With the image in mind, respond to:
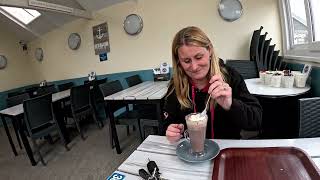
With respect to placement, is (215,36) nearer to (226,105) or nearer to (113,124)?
(113,124)

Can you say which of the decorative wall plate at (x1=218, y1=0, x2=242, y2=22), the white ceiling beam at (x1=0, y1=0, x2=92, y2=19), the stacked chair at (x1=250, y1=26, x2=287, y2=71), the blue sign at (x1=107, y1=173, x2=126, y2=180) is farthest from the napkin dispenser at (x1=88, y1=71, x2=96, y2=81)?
the blue sign at (x1=107, y1=173, x2=126, y2=180)

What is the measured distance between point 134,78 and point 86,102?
2.87ft

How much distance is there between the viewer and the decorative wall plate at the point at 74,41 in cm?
462

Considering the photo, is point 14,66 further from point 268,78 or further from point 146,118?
point 268,78

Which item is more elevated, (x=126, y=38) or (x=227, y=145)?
(x=126, y=38)

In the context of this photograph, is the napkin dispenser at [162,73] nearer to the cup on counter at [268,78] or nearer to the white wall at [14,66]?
the cup on counter at [268,78]

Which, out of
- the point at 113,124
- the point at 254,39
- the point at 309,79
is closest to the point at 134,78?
the point at 113,124

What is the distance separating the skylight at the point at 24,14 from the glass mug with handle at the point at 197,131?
482 centimetres

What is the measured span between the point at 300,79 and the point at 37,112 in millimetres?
2947

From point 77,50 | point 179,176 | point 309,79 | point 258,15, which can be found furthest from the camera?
point 77,50

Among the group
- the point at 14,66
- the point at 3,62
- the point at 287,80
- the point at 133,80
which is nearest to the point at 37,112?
the point at 133,80

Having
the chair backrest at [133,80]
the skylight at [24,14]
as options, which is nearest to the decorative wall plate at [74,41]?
the skylight at [24,14]

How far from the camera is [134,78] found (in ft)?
12.5

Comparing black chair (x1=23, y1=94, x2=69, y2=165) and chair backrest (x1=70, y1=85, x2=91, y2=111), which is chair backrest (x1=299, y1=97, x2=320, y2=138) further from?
chair backrest (x1=70, y1=85, x2=91, y2=111)
